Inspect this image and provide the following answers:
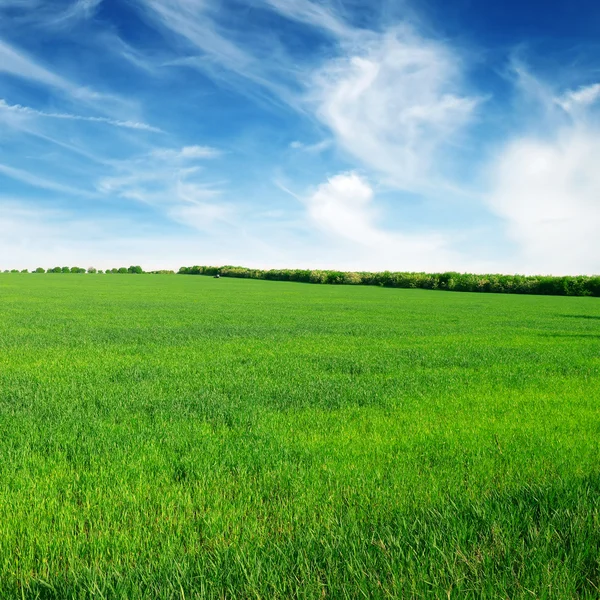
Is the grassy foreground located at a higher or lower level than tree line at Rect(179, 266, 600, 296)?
lower

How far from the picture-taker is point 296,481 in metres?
5.05

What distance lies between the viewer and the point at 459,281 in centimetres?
7712

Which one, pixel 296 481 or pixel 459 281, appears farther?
pixel 459 281

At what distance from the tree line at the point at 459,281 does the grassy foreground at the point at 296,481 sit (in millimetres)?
60115

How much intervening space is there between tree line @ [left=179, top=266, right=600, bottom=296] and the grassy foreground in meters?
60.1

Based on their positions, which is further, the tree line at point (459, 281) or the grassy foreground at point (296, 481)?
the tree line at point (459, 281)

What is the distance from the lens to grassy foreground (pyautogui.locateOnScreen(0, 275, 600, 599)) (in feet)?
11.1

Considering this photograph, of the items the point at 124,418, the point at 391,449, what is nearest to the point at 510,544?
the point at 391,449

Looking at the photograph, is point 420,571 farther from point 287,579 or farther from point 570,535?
point 570,535

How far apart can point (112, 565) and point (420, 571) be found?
7.18ft

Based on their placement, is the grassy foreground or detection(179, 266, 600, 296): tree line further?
detection(179, 266, 600, 296): tree line

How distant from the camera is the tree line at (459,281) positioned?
64.7 meters

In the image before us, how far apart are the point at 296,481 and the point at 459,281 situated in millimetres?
76506

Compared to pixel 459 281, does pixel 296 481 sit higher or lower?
lower
